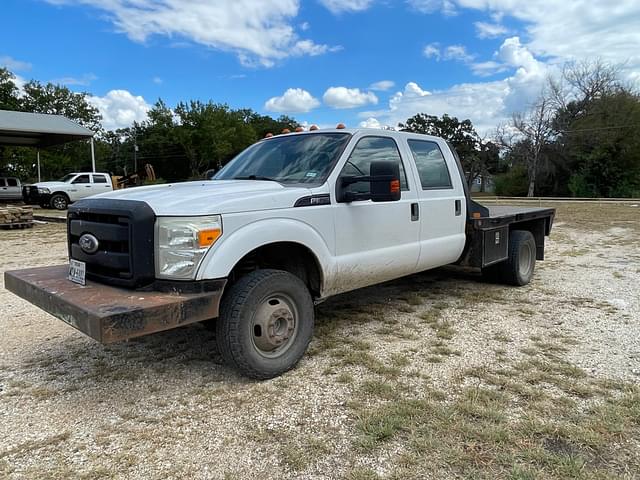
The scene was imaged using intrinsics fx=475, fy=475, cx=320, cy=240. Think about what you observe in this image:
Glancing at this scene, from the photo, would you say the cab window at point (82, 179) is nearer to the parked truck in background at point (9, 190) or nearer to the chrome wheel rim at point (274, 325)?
the parked truck in background at point (9, 190)

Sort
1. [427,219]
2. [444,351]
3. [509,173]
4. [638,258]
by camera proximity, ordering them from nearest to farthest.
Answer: [444,351] < [427,219] < [638,258] < [509,173]

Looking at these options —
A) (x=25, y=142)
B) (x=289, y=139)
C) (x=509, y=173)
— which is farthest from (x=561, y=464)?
(x=509, y=173)

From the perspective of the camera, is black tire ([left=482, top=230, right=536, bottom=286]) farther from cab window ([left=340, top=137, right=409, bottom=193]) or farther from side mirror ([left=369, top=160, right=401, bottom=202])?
side mirror ([left=369, top=160, right=401, bottom=202])

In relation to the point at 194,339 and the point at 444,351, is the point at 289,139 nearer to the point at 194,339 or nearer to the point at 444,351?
the point at 194,339

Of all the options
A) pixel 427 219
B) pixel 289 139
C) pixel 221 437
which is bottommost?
pixel 221 437

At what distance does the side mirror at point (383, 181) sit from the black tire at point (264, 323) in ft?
2.94

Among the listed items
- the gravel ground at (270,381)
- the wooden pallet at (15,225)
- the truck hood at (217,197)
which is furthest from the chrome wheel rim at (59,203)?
the truck hood at (217,197)

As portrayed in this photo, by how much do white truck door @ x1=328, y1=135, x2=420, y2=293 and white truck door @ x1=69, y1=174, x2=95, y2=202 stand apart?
67.2ft

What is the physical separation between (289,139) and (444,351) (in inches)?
95.5

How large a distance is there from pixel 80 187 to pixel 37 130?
12.1 feet

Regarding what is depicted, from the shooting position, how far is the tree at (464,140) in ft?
189

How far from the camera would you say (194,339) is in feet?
14.3

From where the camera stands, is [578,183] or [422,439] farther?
[578,183]

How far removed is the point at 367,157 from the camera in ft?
14.2
